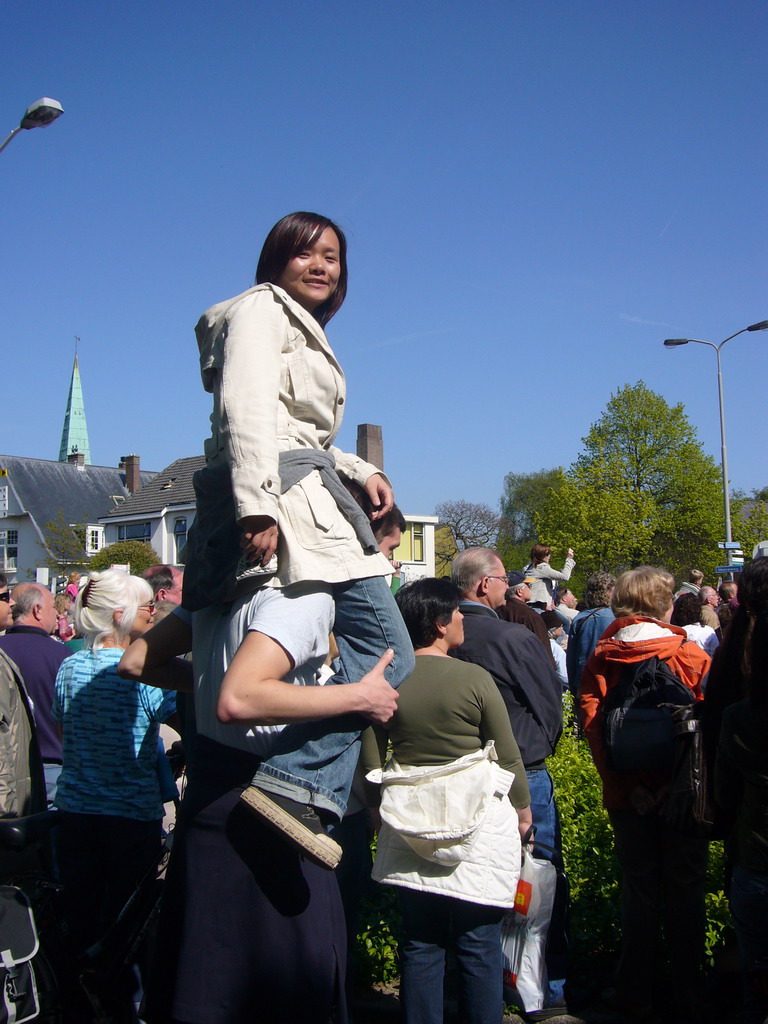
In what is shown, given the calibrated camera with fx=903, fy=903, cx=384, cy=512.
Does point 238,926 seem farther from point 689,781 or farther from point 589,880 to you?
point 589,880

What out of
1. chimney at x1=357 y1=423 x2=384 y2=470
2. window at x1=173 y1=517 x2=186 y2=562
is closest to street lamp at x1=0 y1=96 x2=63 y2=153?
chimney at x1=357 y1=423 x2=384 y2=470

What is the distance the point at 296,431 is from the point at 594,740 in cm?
287

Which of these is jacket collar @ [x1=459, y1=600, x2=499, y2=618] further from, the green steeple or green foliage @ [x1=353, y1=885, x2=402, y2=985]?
the green steeple

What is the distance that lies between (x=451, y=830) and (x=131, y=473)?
65617mm

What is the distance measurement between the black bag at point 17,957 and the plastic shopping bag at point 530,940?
6.97ft

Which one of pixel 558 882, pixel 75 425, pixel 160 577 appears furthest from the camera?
pixel 75 425

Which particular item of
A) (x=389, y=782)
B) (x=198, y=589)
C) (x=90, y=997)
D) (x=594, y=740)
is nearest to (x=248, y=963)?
(x=198, y=589)

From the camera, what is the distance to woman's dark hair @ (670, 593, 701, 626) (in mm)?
8711

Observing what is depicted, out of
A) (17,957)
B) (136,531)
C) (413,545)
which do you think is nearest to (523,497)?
(413,545)

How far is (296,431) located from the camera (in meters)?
2.43

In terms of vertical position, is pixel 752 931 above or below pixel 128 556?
below

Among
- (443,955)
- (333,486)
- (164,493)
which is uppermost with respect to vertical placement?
(164,493)

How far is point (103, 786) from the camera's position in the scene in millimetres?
4133

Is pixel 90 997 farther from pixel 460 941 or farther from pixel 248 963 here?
pixel 248 963
